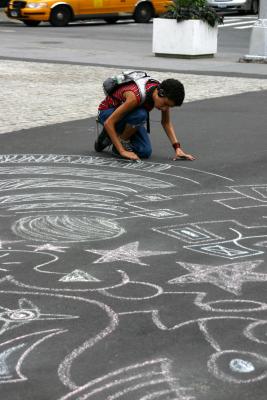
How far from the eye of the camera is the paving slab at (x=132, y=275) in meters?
4.58

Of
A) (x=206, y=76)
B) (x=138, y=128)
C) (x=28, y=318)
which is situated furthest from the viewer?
(x=206, y=76)

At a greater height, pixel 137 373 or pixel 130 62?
pixel 137 373

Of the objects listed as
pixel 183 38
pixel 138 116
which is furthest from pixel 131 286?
pixel 183 38

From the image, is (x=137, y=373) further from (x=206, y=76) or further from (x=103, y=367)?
(x=206, y=76)

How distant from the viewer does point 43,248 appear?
262 inches

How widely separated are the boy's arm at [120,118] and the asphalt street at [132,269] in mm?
168

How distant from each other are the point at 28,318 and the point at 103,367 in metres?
0.78

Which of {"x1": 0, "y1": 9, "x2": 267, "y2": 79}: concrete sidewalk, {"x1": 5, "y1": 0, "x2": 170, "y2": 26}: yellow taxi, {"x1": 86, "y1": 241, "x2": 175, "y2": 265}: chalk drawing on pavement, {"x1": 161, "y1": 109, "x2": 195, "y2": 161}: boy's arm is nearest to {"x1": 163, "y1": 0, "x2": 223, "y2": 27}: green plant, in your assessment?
{"x1": 0, "y1": 9, "x2": 267, "y2": 79}: concrete sidewalk

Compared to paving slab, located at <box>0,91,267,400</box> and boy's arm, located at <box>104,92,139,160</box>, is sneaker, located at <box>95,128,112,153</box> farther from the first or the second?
boy's arm, located at <box>104,92,139,160</box>

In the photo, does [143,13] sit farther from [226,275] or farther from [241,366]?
[241,366]

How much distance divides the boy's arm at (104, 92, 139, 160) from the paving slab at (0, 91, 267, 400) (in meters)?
Result: 0.13

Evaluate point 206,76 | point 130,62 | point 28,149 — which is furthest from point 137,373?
point 130,62

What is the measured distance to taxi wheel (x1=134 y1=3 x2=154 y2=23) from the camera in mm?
33175

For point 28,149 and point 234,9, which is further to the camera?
point 234,9
